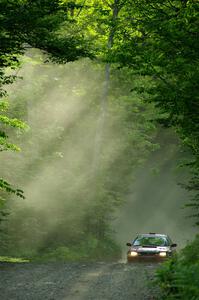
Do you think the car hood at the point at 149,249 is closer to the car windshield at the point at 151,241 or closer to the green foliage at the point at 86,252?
the car windshield at the point at 151,241

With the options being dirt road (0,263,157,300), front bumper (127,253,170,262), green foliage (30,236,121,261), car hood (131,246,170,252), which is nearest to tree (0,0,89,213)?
dirt road (0,263,157,300)

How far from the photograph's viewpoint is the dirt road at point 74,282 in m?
12.2

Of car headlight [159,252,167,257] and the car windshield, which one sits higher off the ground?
the car windshield

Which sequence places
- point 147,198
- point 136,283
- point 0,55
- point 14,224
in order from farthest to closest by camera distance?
1. point 147,198
2. point 14,224
3. point 136,283
4. point 0,55

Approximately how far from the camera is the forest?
12414 millimetres

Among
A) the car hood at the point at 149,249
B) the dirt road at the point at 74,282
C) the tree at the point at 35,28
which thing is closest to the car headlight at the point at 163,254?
the car hood at the point at 149,249

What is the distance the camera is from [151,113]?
3816cm

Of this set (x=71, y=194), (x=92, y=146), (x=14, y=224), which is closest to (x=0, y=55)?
(x=14, y=224)

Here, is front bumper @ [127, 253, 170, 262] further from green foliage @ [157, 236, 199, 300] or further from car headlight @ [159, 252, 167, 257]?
green foliage @ [157, 236, 199, 300]

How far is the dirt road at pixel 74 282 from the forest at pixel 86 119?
131 centimetres

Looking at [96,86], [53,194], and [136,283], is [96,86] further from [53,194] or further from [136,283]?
[136,283]

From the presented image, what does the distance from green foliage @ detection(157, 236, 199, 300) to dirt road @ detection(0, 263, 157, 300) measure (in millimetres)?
602

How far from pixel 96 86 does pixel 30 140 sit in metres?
10.9

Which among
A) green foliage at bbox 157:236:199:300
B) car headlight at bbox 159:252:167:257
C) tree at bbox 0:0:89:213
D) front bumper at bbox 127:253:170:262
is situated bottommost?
green foliage at bbox 157:236:199:300
